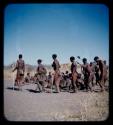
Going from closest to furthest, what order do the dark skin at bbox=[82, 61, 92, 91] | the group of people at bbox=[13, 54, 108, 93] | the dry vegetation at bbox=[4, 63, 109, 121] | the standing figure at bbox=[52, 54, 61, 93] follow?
1. the dry vegetation at bbox=[4, 63, 109, 121]
2. the standing figure at bbox=[52, 54, 61, 93]
3. the group of people at bbox=[13, 54, 108, 93]
4. the dark skin at bbox=[82, 61, 92, 91]

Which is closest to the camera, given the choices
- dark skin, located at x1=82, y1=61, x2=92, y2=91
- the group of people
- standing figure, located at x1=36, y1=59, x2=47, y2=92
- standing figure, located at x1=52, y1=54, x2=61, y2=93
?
standing figure, located at x1=52, y1=54, x2=61, y2=93

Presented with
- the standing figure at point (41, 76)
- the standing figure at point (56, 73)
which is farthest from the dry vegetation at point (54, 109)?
the standing figure at point (41, 76)

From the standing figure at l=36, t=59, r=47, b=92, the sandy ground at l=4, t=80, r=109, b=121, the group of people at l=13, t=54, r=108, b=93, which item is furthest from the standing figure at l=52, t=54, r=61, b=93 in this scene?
the sandy ground at l=4, t=80, r=109, b=121

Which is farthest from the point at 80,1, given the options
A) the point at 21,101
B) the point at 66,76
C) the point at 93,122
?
the point at 66,76

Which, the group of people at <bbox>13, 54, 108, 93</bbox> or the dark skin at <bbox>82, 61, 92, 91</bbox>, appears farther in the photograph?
the dark skin at <bbox>82, 61, 92, 91</bbox>

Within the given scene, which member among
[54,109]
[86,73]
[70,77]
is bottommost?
[54,109]

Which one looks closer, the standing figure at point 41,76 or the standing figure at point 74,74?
the standing figure at point 74,74

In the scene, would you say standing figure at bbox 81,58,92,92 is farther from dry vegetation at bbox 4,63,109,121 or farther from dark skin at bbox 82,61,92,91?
dry vegetation at bbox 4,63,109,121

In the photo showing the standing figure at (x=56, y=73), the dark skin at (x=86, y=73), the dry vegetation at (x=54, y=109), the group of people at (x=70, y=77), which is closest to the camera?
the dry vegetation at (x=54, y=109)

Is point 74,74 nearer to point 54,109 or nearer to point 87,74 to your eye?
point 87,74

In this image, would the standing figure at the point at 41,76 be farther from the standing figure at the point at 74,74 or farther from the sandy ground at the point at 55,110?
the sandy ground at the point at 55,110

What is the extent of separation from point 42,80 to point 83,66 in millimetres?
1122

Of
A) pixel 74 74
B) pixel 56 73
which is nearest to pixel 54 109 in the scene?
pixel 56 73

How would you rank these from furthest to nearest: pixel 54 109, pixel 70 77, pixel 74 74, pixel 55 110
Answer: pixel 70 77
pixel 74 74
pixel 54 109
pixel 55 110
